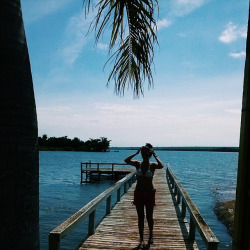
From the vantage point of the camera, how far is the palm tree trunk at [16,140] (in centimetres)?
141

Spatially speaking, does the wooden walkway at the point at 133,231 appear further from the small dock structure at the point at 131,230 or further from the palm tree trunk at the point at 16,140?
the palm tree trunk at the point at 16,140

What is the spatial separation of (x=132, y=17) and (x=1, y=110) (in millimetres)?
1775

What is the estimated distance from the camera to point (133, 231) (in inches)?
259

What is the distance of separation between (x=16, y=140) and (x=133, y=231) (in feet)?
18.8

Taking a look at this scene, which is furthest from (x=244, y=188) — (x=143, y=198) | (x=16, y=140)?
(x=143, y=198)

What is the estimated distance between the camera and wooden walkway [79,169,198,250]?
555cm

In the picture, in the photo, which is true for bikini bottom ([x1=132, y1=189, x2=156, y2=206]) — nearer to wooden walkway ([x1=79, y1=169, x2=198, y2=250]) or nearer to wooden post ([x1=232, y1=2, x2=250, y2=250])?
wooden walkway ([x1=79, y1=169, x2=198, y2=250])

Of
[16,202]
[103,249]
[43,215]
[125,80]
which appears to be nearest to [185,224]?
[103,249]

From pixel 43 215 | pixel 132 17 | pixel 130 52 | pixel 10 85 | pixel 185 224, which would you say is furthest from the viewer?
pixel 43 215

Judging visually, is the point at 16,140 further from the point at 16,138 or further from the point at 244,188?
the point at 244,188

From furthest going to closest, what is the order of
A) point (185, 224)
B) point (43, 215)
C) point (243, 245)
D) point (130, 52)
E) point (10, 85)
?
point (43, 215)
point (185, 224)
point (130, 52)
point (10, 85)
point (243, 245)

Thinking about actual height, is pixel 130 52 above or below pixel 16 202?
above

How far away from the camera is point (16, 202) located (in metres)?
1.44

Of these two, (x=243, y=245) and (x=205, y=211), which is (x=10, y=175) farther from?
(x=205, y=211)
